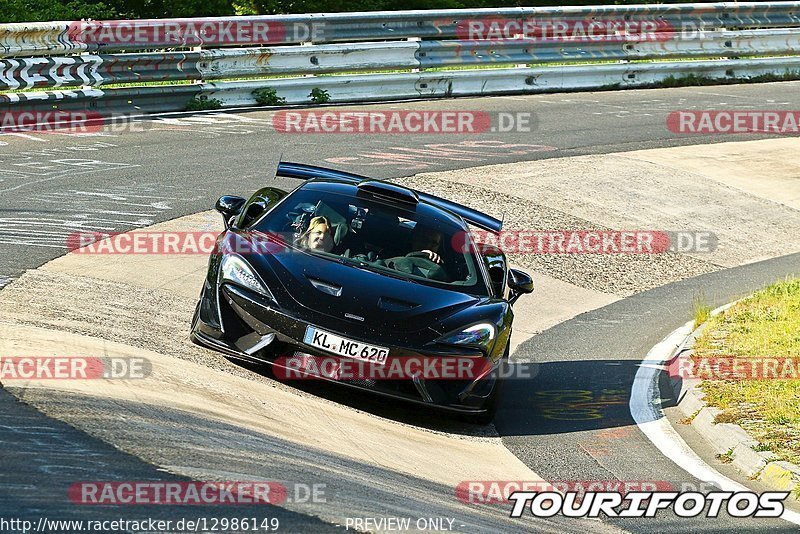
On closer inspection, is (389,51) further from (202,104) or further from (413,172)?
(413,172)

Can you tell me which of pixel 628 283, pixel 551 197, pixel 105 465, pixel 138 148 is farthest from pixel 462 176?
pixel 105 465

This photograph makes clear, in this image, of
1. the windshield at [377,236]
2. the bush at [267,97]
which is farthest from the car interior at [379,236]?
the bush at [267,97]

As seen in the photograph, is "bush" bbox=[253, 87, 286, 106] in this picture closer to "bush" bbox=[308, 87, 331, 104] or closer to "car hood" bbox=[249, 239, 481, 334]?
"bush" bbox=[308, 87, 331, 104]

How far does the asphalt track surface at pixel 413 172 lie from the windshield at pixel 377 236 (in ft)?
3.91

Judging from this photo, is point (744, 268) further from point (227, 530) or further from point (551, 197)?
point (227, 530)

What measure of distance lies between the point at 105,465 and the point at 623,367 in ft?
20.1

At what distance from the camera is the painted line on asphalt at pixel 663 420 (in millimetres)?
7701

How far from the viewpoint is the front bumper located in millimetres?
7793

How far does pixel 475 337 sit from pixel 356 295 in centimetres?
85
